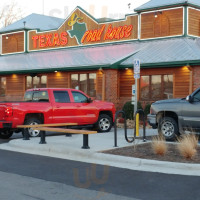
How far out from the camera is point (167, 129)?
46.9ft

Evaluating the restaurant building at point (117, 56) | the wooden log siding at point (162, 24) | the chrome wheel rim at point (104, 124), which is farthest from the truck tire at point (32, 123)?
the wooden log siding at point (162, 24)

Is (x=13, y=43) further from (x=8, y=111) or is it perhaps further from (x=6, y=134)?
(x=8, y=111)

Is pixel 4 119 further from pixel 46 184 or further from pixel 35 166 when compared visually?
pixel 46 184

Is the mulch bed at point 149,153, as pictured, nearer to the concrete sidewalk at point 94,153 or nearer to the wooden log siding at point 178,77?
the concrete sidewalk at point 94,153

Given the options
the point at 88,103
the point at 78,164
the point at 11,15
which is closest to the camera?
the point at 78,164

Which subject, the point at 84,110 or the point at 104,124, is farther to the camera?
the point at 104,124

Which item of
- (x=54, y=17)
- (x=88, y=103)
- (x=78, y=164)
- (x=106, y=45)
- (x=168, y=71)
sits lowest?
(x=78, y=164)

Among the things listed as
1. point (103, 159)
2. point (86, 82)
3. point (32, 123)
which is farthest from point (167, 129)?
point (86, 82)

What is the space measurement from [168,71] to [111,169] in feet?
48.9

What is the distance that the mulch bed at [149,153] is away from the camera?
33.2ft

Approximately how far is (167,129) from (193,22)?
41.6 ft

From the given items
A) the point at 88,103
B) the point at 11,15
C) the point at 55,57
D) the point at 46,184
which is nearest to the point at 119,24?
the point at 55,57

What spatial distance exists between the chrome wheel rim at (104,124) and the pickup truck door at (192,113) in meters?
4.57

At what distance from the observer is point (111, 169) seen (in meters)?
9.38
